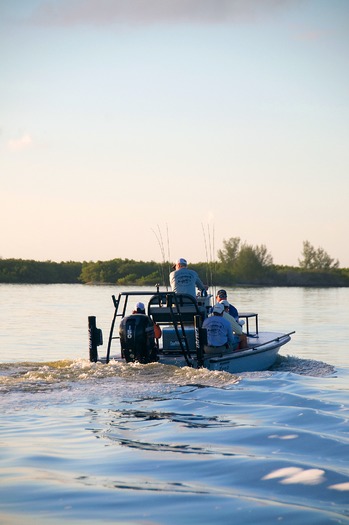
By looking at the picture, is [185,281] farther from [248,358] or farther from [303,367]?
[303,367]

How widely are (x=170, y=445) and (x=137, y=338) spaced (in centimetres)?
496

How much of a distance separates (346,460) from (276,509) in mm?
1840

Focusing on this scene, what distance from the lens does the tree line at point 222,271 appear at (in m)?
73.7

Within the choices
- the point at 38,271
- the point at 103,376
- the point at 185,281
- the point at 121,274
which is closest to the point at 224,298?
the point at 185,281

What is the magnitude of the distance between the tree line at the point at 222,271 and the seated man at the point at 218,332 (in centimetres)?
5466

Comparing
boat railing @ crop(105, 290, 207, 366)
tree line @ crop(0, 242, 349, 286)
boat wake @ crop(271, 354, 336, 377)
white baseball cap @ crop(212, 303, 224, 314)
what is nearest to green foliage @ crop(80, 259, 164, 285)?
tree line @ crop(0, 242, 349, 286)

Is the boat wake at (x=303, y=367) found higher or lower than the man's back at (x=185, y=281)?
lower

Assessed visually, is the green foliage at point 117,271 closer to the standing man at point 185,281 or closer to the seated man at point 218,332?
the standing man at point 185,281

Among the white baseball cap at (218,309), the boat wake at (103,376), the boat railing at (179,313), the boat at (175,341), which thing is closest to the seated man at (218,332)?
the white baseball cap at (218,309)

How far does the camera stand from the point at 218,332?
14078mm

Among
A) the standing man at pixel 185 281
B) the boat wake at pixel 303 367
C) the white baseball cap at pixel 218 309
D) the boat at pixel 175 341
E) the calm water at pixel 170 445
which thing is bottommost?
the boat wake at pixel 303 367

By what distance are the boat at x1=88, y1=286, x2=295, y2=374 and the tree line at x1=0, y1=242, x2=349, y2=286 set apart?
5406cm

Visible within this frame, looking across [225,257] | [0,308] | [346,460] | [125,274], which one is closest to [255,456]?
[346,460]

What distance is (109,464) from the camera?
7.30 m
